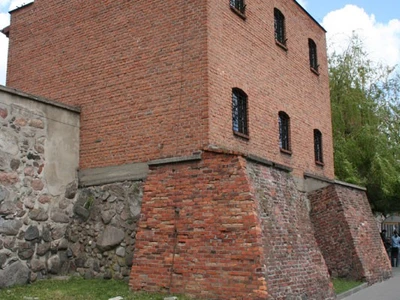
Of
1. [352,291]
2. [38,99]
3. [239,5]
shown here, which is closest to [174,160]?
[38,99]

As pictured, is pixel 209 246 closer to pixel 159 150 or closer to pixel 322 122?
pixel 159 150

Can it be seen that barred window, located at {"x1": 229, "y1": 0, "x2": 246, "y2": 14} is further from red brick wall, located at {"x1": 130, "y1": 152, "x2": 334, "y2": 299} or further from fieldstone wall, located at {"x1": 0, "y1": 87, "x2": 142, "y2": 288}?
fieldstone wall, located at {"x1": 0, "y1": 87, "x2": 142, "y2": 288}

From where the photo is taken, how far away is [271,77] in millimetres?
13305

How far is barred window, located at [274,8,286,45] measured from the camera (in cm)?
1447

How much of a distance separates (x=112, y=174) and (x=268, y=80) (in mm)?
4773

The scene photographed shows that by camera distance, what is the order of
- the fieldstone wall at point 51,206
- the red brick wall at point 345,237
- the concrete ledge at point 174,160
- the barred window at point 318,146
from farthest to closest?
the barred window at point 318,146
the red brick wall at point 345,237
the fieldstone wall at point 51,206
the concrete ledge at point 174,160

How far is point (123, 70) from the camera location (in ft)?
39.3

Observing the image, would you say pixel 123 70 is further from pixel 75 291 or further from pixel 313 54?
pixel 313 54

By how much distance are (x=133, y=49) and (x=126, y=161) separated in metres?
2.71

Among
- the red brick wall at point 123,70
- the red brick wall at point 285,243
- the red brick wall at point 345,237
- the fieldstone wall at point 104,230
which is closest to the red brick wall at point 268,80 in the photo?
the red brick wall at point 123,70

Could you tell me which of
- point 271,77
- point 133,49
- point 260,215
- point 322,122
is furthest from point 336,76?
point 260,215

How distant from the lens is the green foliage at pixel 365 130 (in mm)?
19641

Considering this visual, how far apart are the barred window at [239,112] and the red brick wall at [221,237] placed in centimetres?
150

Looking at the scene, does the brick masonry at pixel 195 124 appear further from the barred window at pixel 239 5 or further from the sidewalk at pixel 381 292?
the sidewalk at pixel 381 292
